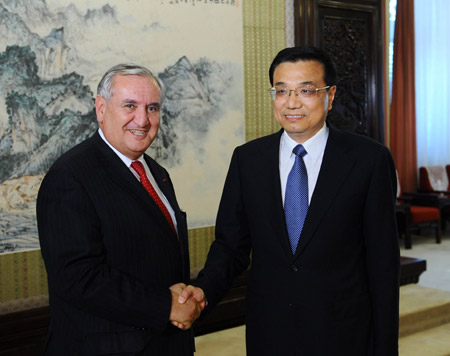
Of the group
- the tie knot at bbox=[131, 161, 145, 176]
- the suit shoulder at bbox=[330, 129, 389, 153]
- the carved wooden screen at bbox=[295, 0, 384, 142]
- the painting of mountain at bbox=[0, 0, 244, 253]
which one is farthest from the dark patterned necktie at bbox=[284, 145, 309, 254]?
the carved wooden screen at bbox=[295, 0, 384, 142]

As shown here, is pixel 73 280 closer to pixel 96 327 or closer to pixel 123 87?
pixel 96 327

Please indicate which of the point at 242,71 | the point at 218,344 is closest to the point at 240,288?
the point at 218,344

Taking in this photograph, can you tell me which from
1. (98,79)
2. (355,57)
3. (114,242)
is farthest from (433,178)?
(114,242)

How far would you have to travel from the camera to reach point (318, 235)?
1892mm

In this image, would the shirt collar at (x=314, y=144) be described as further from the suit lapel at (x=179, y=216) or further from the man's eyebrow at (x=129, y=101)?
the man's eyebrow at (x=129, y=101)

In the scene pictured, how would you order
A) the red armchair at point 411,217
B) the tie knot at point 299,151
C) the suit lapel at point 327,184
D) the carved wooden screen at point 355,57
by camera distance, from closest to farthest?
the suit lapel at point 327,184 < the tie knot at point 299,151 < the carved wooden screen at point 355,57 < the red armchair at point 411,217

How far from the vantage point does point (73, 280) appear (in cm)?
166

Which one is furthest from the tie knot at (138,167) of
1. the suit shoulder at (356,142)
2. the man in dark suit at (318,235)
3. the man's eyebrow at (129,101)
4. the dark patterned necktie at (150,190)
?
the suit shoulder at (356,142)

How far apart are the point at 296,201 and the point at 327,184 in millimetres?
123

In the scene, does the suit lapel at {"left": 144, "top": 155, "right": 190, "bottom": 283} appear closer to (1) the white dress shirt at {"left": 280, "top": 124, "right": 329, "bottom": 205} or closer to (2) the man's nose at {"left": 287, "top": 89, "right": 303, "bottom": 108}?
(1) the white dress shirt at {"left": 280, "top": 124, "right": 329, "bottom": 205}

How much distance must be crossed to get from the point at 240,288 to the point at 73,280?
2.42 metres

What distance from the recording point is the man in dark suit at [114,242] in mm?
1669

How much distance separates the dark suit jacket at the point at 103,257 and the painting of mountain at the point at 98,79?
1.46 m

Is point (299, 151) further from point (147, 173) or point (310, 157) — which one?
point (147, 173)
